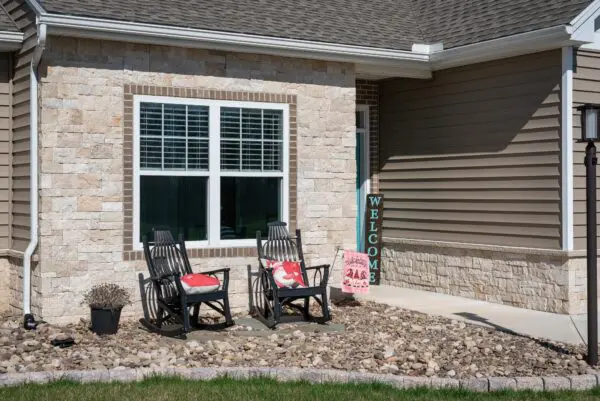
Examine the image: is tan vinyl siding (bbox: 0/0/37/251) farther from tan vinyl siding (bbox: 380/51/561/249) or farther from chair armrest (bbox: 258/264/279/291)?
tan vinyl siding (bbox: 380/51/561/249)

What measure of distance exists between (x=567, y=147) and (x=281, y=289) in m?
3.87

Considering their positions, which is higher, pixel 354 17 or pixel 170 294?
pixel 354 17

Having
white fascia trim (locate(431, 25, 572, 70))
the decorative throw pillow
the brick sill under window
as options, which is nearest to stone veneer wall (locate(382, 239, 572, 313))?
white fascia trim (locate(431, 25, 572, 70))

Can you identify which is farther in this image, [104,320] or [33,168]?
[33,168]

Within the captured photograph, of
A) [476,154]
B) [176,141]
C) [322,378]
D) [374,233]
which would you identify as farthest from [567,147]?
[322,378]

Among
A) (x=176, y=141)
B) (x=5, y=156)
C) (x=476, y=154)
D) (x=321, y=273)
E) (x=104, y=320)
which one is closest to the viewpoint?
(x=104, y=320)

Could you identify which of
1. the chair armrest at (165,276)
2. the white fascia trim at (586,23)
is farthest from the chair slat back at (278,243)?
the white fascia trim at (586,23)

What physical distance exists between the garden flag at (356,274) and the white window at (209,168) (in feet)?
3.42

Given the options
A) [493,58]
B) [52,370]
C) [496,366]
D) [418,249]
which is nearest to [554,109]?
[493,58]

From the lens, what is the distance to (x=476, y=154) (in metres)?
11.6

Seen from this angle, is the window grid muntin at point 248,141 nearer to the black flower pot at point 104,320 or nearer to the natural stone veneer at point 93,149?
the natural stone veneer at point 93,149

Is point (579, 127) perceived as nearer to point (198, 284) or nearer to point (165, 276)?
point (198, 284)

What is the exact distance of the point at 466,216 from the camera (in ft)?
38.7

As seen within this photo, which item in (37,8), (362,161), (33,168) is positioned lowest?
(33,168)
